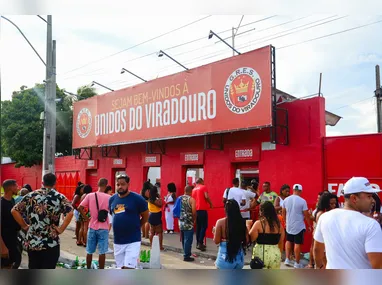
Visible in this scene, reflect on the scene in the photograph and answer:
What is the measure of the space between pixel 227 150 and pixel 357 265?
29.0 feet

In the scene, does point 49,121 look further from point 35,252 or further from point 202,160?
point 35,252

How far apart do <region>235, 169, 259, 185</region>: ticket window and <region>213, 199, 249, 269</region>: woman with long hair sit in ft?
21.8

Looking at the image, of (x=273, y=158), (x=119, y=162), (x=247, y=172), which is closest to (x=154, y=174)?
(x=119, y=162)

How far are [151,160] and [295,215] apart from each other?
7298 mm

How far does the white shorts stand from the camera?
570cm

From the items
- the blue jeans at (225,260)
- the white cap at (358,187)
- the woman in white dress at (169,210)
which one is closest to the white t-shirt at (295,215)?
the blue jeans at (225,260)

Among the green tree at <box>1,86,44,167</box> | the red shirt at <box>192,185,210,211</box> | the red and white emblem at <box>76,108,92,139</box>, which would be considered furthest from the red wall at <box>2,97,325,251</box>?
the green tree at <box>1,86,44,167</box>

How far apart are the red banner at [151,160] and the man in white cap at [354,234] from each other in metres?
11.1

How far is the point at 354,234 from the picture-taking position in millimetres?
2863

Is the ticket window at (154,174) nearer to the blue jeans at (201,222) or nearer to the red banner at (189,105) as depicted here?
the red banner at (189,105)

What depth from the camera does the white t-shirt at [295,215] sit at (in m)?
7.94

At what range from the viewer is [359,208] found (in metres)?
2.99

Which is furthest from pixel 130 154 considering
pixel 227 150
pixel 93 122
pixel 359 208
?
pixel 359 208

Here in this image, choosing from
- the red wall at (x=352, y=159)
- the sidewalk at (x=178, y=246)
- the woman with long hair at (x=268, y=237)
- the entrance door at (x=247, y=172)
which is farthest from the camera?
the entrance door at (x=247, y=172)
